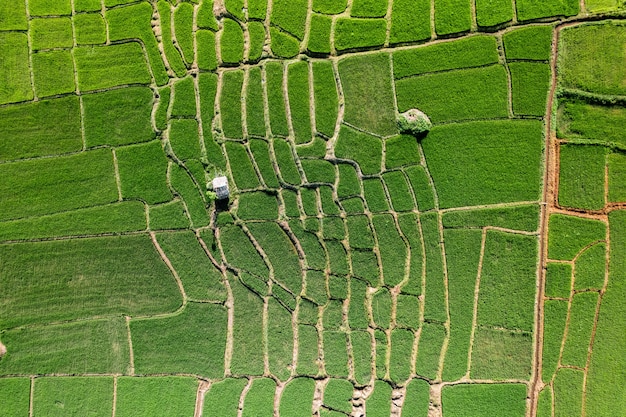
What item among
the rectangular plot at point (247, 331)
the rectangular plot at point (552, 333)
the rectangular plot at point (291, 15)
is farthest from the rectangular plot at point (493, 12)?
the rectangular plot at point (247, 331)

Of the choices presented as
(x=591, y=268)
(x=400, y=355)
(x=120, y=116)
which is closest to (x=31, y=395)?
(x=120, y=116)

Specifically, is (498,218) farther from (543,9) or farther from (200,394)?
(200,394)

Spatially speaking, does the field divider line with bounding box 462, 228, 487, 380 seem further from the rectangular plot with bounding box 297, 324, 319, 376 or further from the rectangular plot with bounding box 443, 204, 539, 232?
the rectangular plot with bounding box 297, 324, 319, 376

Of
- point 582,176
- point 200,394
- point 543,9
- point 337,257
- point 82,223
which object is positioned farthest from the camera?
point 200,394

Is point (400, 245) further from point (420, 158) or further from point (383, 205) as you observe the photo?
point (420, 158)

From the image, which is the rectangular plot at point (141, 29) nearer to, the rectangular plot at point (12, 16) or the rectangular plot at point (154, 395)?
the rectangular plot at point (12, 16)

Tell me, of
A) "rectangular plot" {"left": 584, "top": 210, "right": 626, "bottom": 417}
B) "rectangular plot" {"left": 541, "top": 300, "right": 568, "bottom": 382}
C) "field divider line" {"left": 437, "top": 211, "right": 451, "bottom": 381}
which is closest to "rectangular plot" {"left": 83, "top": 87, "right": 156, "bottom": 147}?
"field divider line" {"left": 437, "top": 211, "right": 451, "bottom": 381}
